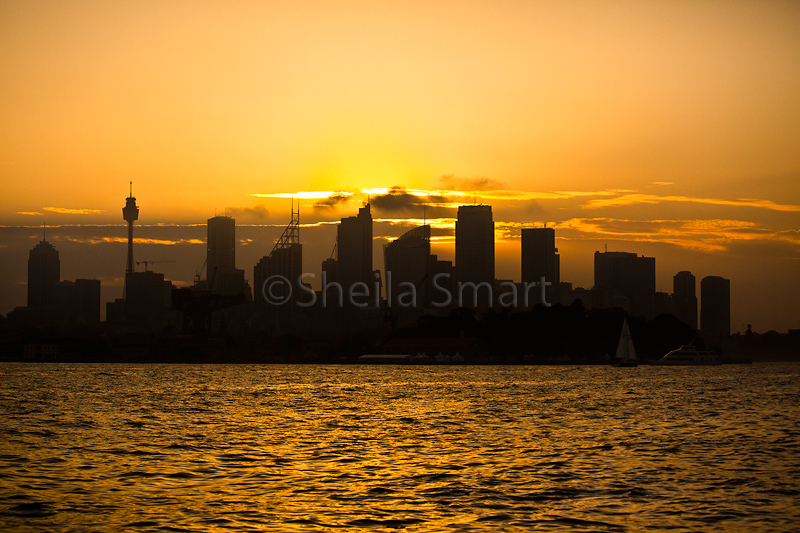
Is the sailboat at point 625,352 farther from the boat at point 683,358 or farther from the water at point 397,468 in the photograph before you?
the water at point 397,468

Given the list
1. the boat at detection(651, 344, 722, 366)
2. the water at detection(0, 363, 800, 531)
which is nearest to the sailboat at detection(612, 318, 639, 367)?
the boat at detection(651, 344, 722, 366)

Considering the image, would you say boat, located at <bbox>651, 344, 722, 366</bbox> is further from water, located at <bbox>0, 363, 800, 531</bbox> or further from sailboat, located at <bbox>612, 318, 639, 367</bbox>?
water, located at <bbox>0, 363, 800, 531</bbox>

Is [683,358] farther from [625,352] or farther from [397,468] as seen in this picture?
[397,468]

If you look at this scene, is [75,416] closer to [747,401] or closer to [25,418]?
[25,418]

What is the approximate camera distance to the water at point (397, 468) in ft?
76.0

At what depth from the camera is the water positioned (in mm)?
23156

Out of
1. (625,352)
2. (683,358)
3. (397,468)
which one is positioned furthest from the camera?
(683,358)

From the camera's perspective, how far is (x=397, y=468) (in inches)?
1248

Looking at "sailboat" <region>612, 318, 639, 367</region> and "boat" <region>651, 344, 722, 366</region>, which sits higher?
"sailboat" <region>612, 318, 639, 367</region>

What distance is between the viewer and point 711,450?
125ft

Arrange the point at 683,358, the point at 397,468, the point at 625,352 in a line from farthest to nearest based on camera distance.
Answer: the point at 683,358
the point at 625,352
the point at 397,468

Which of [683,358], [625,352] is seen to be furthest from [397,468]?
[683,358]

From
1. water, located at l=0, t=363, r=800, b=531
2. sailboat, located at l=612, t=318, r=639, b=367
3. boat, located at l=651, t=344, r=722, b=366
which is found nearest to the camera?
water, located at l=0, t=363, r=800, b=531

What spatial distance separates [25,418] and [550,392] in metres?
47.6
